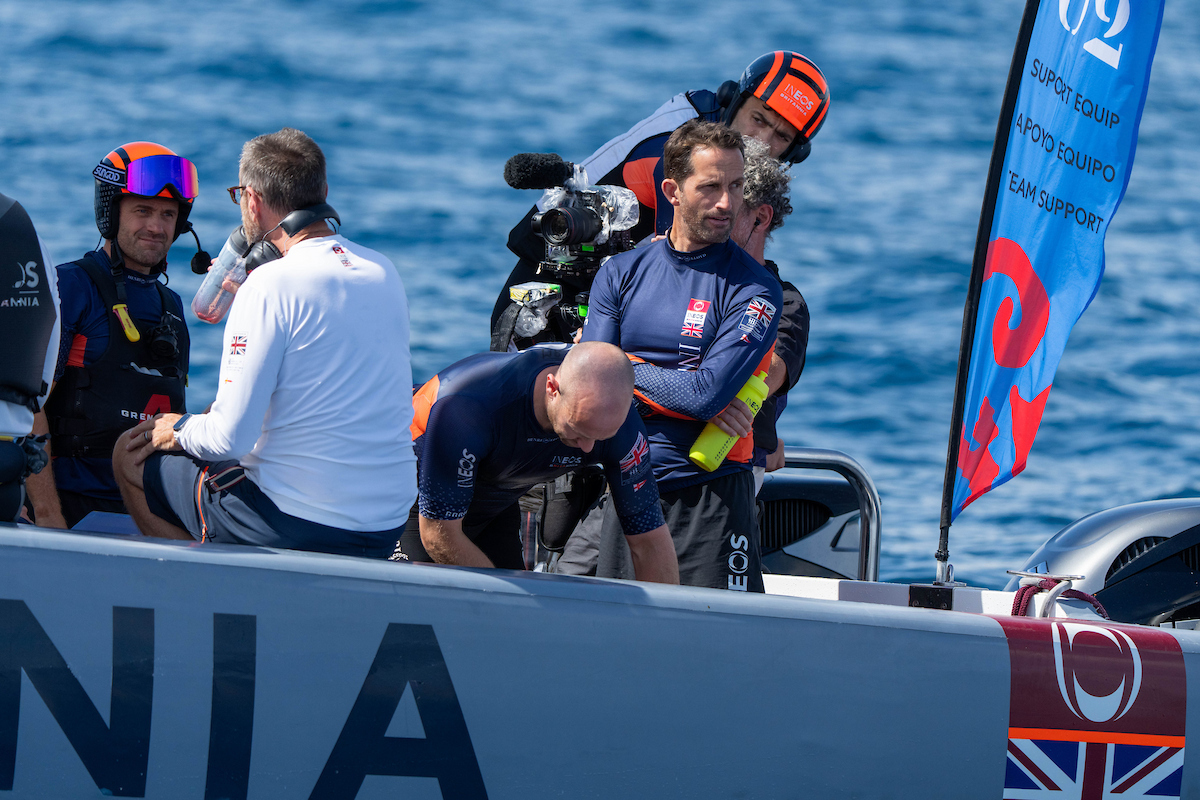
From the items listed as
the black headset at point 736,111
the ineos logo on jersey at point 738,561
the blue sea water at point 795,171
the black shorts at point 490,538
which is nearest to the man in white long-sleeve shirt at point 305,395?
the black shorts at point 490,538

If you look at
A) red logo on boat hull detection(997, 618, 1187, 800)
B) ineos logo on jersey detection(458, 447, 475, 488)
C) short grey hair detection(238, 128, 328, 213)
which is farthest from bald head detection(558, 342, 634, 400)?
red logo on boat hull detection(997, 618, 1187, 800)

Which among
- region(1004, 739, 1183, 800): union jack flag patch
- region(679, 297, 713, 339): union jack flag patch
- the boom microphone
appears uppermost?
the boom microphone

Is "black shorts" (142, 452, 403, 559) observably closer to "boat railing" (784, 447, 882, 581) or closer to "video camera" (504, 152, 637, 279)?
"video camera" (504, 152, 637, 279)

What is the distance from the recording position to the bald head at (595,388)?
8.93 feet

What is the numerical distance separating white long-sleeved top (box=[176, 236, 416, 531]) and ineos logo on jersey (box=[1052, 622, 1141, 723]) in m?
1.38

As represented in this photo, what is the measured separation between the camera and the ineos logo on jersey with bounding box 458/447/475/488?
292 centimetres

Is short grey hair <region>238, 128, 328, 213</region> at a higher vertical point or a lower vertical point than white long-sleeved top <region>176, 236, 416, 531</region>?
higher

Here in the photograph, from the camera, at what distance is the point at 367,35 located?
20.9 meters

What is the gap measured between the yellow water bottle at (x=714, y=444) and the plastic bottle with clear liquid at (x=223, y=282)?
3.92 ft

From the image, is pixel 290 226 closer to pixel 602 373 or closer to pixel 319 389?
pixel 319 389

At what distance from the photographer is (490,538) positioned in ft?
11.0

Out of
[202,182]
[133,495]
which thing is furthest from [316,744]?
[202,182]

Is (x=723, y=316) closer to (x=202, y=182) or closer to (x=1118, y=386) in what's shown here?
(x=1118, y=386)

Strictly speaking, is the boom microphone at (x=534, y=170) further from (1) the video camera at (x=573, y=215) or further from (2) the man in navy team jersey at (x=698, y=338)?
(2) the man in navy team jersey at (x=698, y=338)
